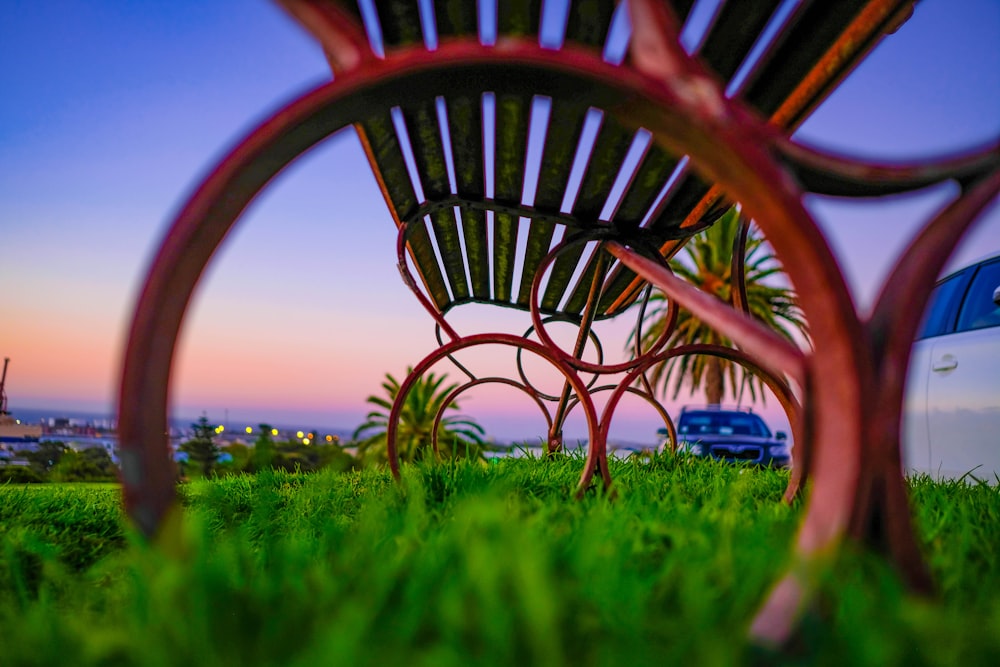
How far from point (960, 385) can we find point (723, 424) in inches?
254

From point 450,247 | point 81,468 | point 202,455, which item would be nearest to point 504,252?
point 450,247

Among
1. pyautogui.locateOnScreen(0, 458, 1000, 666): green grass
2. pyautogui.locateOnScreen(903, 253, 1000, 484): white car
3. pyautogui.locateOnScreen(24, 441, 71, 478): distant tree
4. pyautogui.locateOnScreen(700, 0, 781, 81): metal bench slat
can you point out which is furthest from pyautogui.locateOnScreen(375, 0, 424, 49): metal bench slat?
pyautogui.locateOnScreen(24, 441, 71, 478): distant tree

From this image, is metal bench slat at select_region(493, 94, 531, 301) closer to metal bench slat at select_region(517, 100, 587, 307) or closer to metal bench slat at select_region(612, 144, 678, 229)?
metal bench slat at select_region(517, 100, 587, 307)

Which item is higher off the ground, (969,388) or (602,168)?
(602,168)

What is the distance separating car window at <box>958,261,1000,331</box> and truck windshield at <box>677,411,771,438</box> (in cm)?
610

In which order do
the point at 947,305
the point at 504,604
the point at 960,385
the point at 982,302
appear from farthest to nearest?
1. the point at 947,305
2. the point at 982,302
3. the point at 960,385
4. the point at 504,604

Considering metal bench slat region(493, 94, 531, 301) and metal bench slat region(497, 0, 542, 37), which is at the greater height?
metal bench slat region(497, 0, 542, 37)

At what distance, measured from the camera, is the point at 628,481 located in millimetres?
2713

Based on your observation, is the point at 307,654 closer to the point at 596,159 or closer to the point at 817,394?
the point at 817,394

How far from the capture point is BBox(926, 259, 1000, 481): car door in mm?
3135

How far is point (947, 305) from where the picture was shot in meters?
3.68

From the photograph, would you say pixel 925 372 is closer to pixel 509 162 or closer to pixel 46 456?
pixel 509 162

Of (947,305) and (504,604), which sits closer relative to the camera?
(504,604)

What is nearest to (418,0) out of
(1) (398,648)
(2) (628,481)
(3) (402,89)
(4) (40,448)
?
(3) (402,89)
